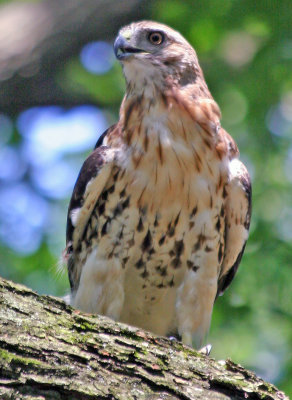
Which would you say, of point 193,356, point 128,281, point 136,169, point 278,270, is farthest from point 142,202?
point 278,270

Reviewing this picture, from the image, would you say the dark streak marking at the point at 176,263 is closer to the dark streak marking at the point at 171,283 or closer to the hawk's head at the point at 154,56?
the dark streak marking at the point at 171,283

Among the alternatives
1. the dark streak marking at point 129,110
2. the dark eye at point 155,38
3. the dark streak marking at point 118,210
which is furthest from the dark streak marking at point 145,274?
the dark eye at point 155,38

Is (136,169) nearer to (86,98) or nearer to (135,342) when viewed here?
(135,342)

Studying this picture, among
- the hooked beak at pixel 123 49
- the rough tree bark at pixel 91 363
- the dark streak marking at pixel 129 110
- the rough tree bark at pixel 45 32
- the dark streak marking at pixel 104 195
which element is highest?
the rough tree bark at pixel 45 32

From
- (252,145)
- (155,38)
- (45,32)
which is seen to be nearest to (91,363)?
(155,38)

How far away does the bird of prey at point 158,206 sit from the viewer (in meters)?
4.64

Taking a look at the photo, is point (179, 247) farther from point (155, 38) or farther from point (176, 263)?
point (155, 38)

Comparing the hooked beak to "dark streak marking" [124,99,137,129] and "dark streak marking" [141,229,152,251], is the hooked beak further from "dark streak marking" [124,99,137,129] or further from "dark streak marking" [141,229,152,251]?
"dark streak marking" [141,229,152,251]

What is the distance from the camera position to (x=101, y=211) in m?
4.74

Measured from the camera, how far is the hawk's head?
488 cm

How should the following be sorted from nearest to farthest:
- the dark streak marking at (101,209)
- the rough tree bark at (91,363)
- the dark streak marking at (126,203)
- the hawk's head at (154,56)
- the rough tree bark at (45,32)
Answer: the rough tree bark at (91,363), the dark streak marking at (126,203), the dark streak marking at (101,209), the hawk's head at (154,56), the rough tree bark at (45,32)

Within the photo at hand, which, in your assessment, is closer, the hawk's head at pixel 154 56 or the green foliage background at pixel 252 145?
the hawk's head at pixel 154 56

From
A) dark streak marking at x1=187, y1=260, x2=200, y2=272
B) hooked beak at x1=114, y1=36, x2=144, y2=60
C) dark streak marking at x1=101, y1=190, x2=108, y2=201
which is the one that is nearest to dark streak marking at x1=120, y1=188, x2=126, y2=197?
dark streak marking at x1=101, y1=190, x2=108, y2=201

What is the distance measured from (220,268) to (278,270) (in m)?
1.96
